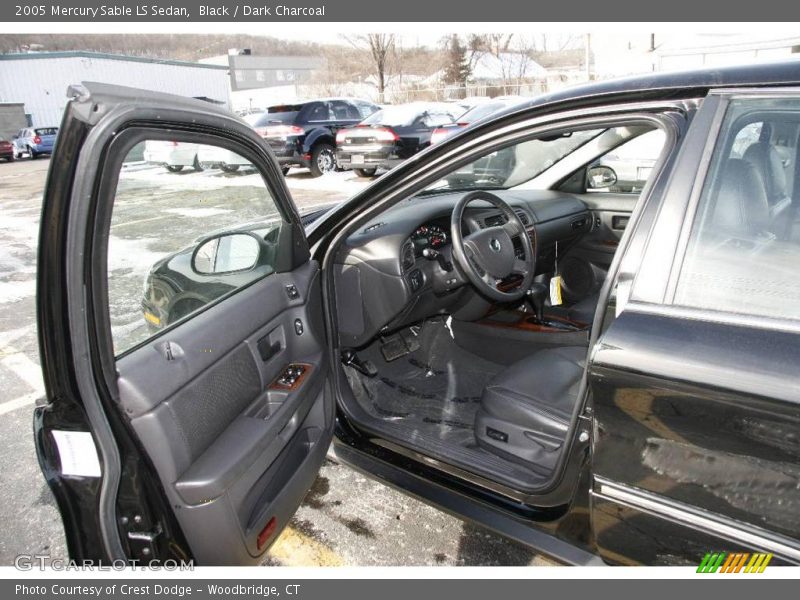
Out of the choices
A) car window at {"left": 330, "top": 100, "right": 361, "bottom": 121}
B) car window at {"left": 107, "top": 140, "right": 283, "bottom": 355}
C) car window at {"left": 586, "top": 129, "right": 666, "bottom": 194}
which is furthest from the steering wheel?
car window at {"left": 330, "top": 100, "right": 361, "bottom": 121}

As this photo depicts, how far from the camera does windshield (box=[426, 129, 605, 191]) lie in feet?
11.5

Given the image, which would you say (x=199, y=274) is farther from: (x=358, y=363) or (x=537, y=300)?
(x=537, y=300)

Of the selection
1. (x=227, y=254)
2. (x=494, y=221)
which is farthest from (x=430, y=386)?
(x=227, y=254)

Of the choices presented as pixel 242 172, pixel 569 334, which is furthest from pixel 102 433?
pixel 569 334

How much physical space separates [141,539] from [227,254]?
95 cm

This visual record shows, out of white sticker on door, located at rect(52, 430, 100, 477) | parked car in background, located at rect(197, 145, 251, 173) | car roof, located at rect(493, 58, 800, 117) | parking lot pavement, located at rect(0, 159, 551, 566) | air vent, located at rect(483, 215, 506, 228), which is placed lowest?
parking lot pavement, located at rect(0, 159, 551, 566)

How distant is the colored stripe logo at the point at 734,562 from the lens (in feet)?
3.97

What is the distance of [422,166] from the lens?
1930 mm

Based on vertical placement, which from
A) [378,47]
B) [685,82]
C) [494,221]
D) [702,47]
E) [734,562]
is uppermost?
[378,47]

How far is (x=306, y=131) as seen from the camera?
1202 cm

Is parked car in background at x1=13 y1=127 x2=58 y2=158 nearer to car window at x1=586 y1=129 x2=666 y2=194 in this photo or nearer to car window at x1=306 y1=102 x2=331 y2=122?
car window at x1=306 y1=102 x2=331 y2=122

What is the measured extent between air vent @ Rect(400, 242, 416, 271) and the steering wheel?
0.64 ft

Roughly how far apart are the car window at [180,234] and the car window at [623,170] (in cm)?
248

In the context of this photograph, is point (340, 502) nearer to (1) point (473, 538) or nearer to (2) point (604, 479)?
(1) point (473, 538)
